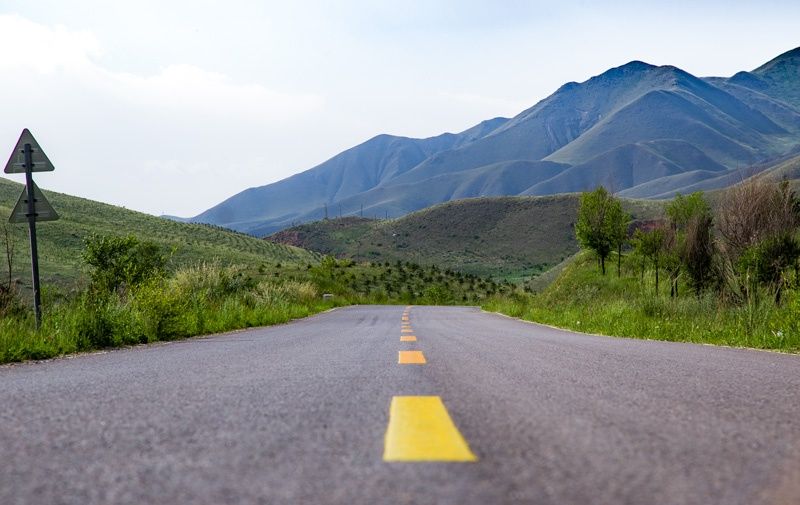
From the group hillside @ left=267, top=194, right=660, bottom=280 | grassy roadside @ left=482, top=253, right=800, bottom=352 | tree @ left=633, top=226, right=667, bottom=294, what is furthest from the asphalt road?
hillside @ left=267, top=194, right=660, bottom=280

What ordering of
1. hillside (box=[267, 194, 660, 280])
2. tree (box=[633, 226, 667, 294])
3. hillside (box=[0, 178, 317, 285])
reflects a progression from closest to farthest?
tree (box=[633, 226, 667, 294])
hillside (box=[0, 178, 317, 285])
hillside (box=[267, 194, 660, 280])

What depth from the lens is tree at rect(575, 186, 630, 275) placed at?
47406mm

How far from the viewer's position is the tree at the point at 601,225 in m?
47.4

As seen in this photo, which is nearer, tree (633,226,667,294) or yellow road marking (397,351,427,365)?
yellow road marking (397,351,427,365)

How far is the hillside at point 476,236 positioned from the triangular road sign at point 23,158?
86540 mm

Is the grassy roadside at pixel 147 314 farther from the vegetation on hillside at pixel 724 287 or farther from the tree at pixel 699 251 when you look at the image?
the tree at pixel 699 251

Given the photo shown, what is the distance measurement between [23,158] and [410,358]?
329 inches

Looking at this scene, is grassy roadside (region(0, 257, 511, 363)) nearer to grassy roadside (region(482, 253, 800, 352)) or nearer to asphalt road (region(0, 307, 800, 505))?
asphalt road (region(0, 307, 800, 505))

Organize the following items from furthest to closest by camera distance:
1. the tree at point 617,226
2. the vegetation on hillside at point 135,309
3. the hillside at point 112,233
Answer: the hillside at point 112,233, the tree at point 617,226, the vegetation on hillside at point 135,309

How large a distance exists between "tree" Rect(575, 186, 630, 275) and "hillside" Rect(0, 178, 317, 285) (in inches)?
1334

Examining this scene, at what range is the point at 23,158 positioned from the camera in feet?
37.9

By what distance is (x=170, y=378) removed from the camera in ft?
17.9

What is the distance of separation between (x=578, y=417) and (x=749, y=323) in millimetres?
8778

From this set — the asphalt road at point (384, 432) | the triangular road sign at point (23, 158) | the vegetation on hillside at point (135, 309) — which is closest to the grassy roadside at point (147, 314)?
the vegetation on hillside at point (135, 309)
